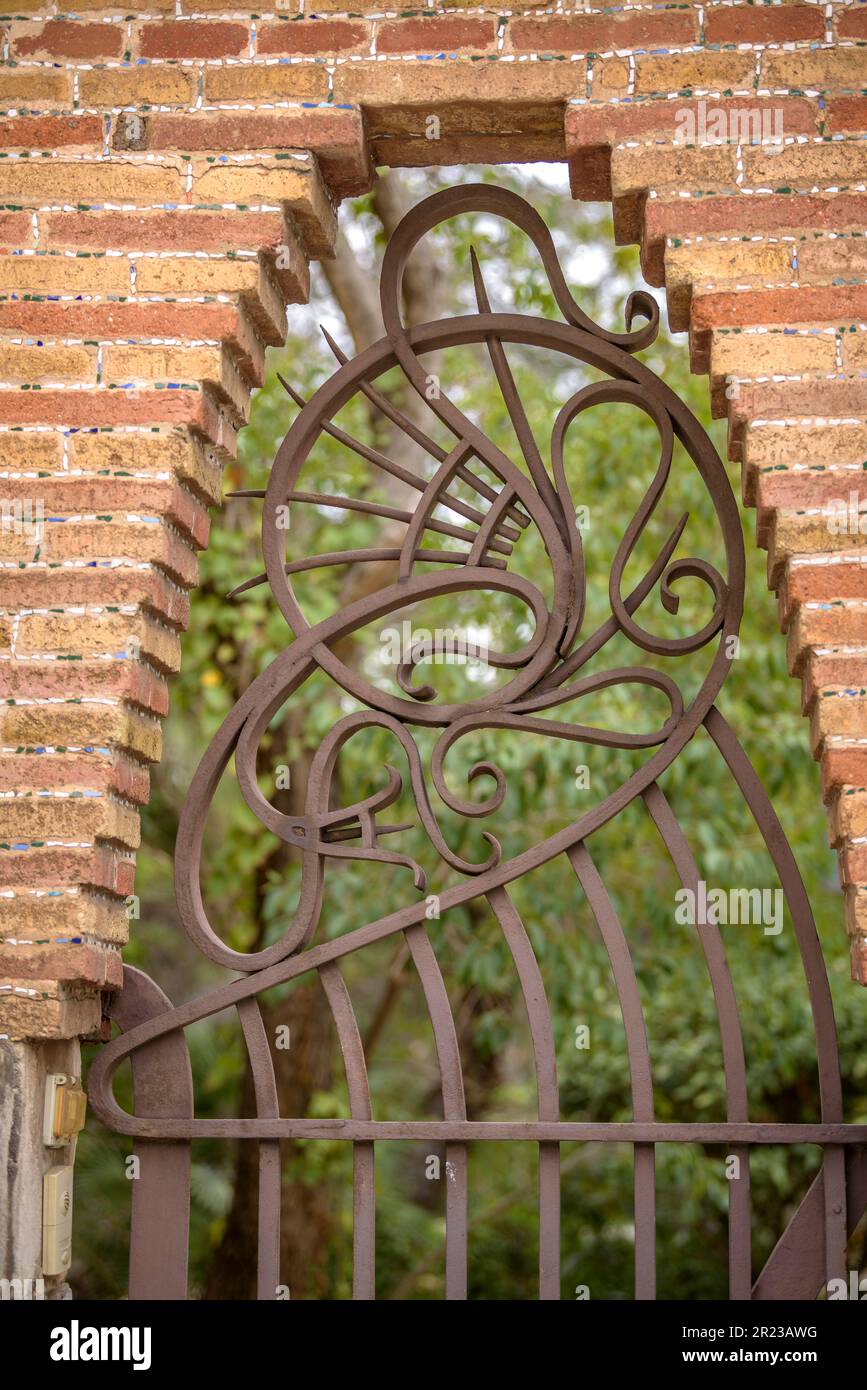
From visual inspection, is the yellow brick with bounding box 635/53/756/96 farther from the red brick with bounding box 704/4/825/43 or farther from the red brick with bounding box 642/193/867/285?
the red brick with bounding box 642/193/867/285

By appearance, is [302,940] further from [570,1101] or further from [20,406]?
[570,1101]

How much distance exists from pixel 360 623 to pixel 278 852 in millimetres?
3072

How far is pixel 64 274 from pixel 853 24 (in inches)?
69.7

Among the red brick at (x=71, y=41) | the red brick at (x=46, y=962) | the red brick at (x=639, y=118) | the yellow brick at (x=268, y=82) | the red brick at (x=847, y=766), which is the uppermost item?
the red brick at (x=71, y=41)

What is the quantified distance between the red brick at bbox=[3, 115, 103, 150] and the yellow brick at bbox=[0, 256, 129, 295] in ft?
0.90

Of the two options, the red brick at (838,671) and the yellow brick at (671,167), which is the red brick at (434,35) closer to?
the yellow brick at (671,167)

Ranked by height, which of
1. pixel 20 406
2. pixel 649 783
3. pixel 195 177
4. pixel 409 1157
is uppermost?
pixel 195 177

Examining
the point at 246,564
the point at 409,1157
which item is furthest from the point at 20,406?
the point at 409,1157

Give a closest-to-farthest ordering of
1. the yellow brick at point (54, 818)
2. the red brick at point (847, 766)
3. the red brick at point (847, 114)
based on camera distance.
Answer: the red brick at point (847, 766) → the yellow brick at point (54, 818) → the red brick at point (847, 114)

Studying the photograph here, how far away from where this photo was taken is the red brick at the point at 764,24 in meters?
2.75

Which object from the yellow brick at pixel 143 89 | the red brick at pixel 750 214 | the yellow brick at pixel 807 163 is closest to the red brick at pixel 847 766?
the red brick at pixel 750 214

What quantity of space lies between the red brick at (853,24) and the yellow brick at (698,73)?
198 mm

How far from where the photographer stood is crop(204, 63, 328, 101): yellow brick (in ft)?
9.23

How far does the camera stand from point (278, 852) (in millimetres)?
5805
